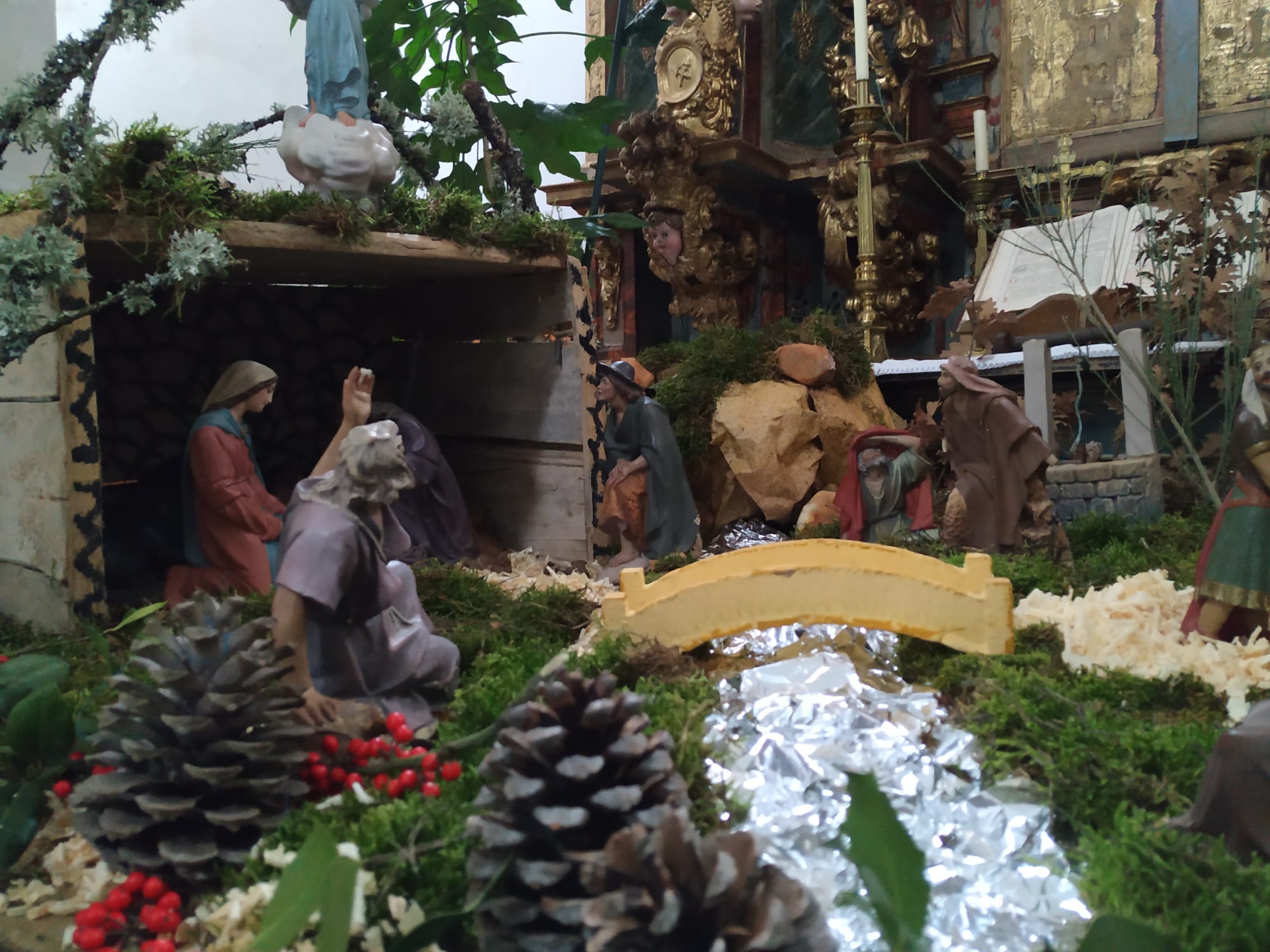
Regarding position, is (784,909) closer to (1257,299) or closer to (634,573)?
(634,573)

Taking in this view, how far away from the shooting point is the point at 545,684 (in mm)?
1062

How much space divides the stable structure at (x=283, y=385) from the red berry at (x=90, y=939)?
1.18 meters

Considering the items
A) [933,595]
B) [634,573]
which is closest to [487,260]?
[634,573]

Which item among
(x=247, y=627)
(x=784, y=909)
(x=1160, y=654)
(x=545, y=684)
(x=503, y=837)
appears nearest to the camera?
(x=784, y=909)

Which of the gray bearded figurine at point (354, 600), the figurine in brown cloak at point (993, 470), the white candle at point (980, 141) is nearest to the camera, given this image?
the gray bearded figurine at point (354, 600)

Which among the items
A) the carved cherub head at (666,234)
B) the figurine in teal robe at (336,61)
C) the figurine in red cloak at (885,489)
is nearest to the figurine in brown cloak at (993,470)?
the figurine in red cloak at (885,489)

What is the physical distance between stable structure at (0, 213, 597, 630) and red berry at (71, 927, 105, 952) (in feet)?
3.86

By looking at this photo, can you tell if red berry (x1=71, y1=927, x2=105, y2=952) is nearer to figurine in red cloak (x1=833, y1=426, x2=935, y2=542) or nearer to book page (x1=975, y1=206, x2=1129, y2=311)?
figurine in red cloak (x1=833, y1=426, x2=935, y2=542)

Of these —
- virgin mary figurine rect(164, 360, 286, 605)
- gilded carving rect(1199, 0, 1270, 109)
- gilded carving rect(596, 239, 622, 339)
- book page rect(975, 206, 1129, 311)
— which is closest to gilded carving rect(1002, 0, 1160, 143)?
gilded carving rect(1199, 0, 1270, 109)

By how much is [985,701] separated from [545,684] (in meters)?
0.73

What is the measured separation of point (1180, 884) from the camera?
1.00m

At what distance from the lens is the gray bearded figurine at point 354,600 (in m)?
1.42

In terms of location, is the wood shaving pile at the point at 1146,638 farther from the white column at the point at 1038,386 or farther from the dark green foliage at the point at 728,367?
the dark green foliage at the point at 728,367

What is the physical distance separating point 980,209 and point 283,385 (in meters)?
2.65
